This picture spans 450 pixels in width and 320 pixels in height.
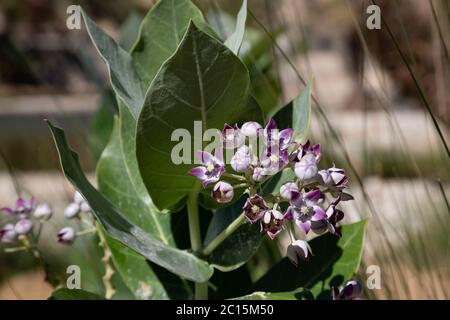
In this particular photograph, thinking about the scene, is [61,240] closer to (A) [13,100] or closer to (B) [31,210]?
(B) [31,210]

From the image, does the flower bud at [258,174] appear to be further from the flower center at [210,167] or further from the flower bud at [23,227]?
the flower bud at [23,227]

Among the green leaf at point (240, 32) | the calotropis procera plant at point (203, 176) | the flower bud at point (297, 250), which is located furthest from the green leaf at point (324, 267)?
the green leaf at point (240, 32)

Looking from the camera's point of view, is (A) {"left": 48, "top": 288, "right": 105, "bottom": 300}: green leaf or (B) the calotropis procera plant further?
(A) {"left": 48, "top": 288, "right": 105, "bottom": 300}: green leaf

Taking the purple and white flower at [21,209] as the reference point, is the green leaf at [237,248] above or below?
below

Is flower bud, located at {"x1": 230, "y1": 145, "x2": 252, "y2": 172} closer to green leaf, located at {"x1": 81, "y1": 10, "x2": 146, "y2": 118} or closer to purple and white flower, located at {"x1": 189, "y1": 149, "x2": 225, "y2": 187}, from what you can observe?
purple and white flower, located at {"x1": 189, "y1": 149, "x2": 225, "y2": 187}

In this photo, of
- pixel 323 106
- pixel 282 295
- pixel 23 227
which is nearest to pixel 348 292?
pixel 282 295

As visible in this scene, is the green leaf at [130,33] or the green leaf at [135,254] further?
the green leaf at [130,33]

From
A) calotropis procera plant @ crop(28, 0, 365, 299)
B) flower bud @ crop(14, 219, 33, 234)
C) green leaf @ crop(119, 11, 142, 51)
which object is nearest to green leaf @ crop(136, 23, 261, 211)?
calotropis procera plant @ crop(28, 0, 365, 299)
